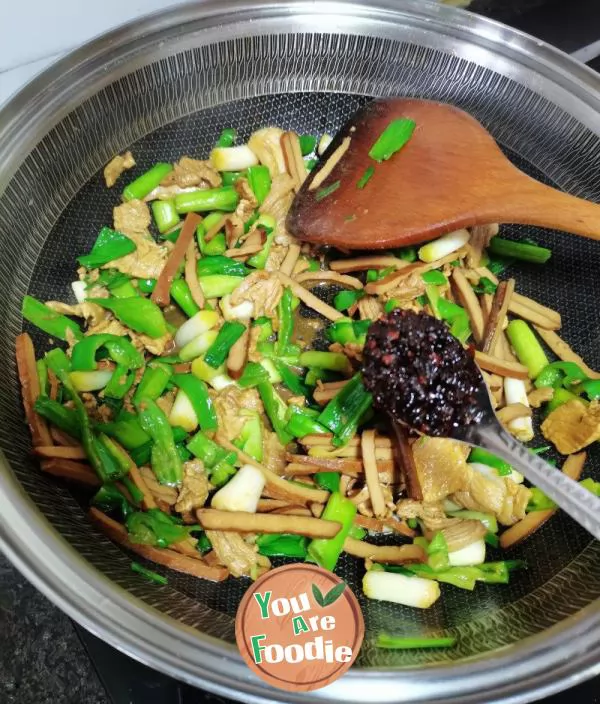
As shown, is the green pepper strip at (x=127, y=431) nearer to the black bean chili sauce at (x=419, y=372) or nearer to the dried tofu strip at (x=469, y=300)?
the black bean chili sauce at (x=419, y=372)

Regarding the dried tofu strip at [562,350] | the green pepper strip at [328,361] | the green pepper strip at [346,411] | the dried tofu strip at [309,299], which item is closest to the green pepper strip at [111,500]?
the green pepper strip at [346,411]

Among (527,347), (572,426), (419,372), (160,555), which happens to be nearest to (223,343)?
(160,555)

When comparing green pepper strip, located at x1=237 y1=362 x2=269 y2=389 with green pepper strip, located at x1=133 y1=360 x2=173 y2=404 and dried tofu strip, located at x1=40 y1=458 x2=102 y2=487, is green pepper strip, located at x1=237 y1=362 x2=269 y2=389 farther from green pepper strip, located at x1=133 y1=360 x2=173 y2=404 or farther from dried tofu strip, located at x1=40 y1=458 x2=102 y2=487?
dried tofu strip, located at x1=40 y1=458 x2=102 y2=487

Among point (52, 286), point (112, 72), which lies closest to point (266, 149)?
point (112, 72)

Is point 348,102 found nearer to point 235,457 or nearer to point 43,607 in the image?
point 235,457

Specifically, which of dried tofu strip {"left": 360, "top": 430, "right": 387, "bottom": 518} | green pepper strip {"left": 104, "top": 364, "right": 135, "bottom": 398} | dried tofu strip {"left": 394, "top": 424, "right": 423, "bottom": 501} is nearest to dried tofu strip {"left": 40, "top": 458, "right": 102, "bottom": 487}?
green pepper strip {"left": 104, "top": 364, "right": 135, "bottom": 398}

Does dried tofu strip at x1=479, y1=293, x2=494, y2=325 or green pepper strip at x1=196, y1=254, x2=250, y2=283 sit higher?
green pepper strip at x1=196, y1=254, x2=250, y2=283
